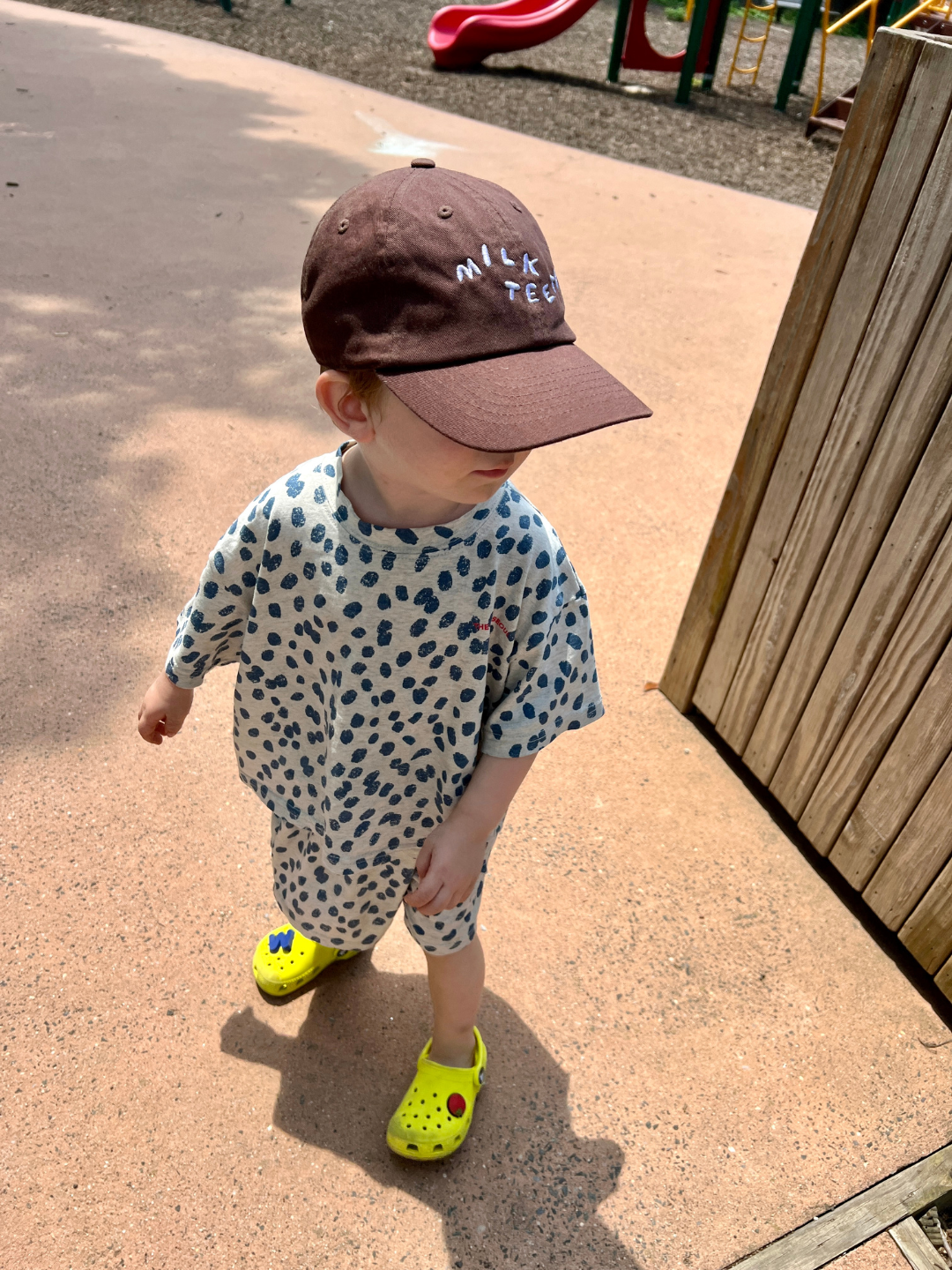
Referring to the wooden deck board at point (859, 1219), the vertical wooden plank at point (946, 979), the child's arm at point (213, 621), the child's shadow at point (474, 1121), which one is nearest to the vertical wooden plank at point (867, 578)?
the vertical wooden plank at point (946, 979)

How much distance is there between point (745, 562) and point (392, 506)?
1427 millimetres

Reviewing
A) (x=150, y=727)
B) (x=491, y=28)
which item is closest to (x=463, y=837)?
(x=150, y=727)

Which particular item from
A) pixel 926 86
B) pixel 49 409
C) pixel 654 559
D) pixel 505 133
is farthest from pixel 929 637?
pixel 505 133

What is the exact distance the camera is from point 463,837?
148 centimetres

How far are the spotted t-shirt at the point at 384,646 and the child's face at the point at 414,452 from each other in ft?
0.33

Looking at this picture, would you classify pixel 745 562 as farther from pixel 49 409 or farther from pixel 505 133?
pixel 505 133

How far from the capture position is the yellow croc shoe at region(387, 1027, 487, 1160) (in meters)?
1.77

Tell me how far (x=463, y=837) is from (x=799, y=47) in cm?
1207

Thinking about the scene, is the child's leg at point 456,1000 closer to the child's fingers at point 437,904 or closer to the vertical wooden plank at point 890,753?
the child's fingers at point 437,904

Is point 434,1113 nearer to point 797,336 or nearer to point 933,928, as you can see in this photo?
point 933,928

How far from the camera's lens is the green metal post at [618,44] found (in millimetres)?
10660

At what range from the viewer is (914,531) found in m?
2.01

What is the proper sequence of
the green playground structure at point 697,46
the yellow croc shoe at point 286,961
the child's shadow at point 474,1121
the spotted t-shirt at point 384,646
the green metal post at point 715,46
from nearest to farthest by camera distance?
the spotted t-shirt at point 384,646, the child's shadow at point 474,1121, the yellow croc shoe at point 286,961, the green playground structure at point 697,46, the green metal post at point 715,46

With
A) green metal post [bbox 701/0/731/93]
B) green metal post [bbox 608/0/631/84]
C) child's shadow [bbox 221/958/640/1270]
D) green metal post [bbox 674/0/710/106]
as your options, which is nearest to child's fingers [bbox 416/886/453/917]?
child's shadow [bbox 221/958/640/1270]
